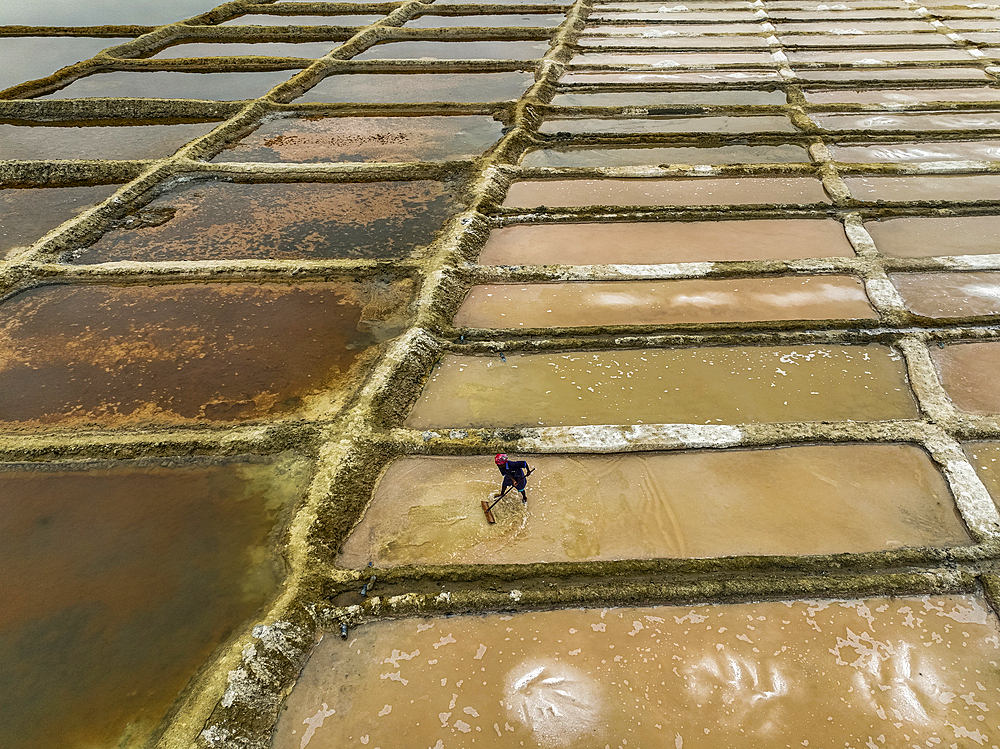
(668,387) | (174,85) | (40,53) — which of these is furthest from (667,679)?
(40,53)

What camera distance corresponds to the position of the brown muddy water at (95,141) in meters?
10.4

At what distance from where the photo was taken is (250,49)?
633 inches

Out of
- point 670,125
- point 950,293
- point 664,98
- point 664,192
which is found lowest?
point 950,293

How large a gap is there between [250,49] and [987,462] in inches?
711

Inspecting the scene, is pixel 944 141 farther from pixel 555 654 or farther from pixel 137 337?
pixel 137 337

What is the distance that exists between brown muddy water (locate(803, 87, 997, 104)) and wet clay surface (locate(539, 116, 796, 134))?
1725 mm

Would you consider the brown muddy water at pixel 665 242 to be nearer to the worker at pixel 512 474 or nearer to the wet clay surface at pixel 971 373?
the wet clay surface at pixel 971 373

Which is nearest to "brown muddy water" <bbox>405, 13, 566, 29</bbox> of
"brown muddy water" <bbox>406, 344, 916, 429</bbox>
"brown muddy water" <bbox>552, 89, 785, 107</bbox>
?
"brown muddy water" <bbox>552, 89, 785, 107</bbox>

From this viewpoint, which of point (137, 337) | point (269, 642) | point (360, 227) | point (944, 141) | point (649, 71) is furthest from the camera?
point (649, 71)

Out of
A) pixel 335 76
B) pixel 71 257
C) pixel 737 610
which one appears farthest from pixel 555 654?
pixel 335 76

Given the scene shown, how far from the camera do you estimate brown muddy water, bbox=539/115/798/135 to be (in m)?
10.4

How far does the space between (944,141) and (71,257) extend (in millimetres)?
12850

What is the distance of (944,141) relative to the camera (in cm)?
970

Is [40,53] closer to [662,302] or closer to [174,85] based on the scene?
[174,85]
